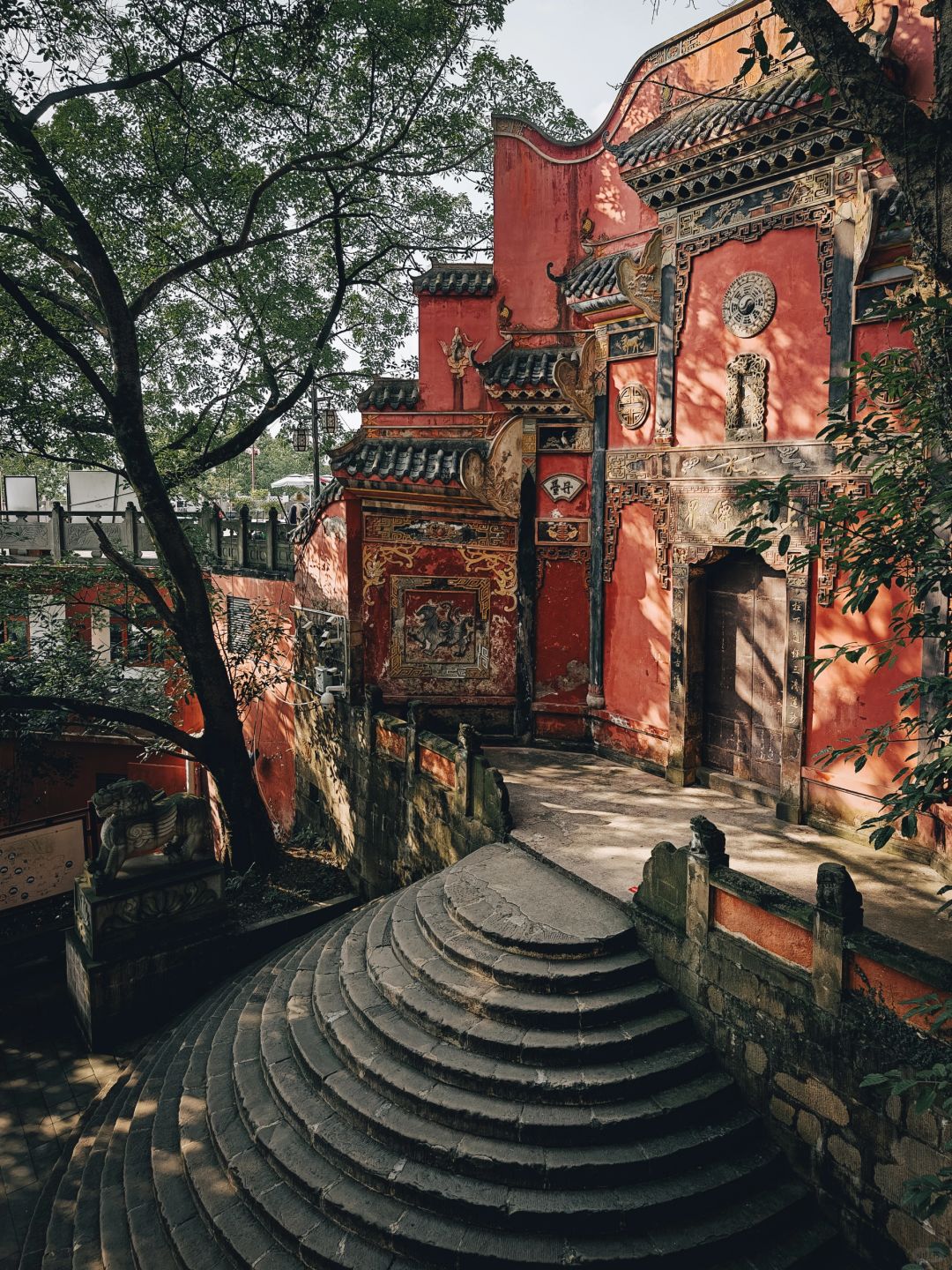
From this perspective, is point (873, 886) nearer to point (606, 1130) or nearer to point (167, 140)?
point (606, 1130)

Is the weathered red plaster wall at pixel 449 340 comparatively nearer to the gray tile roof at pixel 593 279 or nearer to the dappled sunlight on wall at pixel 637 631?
the gray tile roof at pixel 593 279

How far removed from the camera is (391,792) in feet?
36.9

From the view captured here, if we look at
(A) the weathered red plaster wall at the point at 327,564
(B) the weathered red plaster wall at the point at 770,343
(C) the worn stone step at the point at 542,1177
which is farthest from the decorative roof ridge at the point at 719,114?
(C) the worn stone step at the point at 542,1177

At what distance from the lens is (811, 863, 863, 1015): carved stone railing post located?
522cm

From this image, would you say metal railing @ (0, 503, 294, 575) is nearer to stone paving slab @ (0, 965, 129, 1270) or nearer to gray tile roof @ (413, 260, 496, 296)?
gray tile roof @ (413, 260, 496, 296)

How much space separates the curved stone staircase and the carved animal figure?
2.56 m

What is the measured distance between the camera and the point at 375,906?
9.34 meters

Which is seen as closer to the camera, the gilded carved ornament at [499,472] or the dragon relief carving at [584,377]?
the dragon relief carving at [584,377]

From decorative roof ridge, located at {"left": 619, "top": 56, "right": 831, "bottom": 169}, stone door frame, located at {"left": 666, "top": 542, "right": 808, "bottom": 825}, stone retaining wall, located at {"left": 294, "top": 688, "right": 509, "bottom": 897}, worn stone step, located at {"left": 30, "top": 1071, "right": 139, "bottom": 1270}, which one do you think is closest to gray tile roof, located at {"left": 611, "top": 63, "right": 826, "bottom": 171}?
decorative roof ridge, located at {"left": 619, "top": 56, "right": 831, "bottom": 169}

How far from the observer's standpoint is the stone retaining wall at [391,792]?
9383 mm

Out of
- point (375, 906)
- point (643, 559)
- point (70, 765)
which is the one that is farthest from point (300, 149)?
point (375, 906)

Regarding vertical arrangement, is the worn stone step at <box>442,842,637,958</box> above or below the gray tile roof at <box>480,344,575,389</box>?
below

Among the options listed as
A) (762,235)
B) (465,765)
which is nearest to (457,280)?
(762,235)

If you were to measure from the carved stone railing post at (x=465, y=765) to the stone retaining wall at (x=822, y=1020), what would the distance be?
3.32 m
